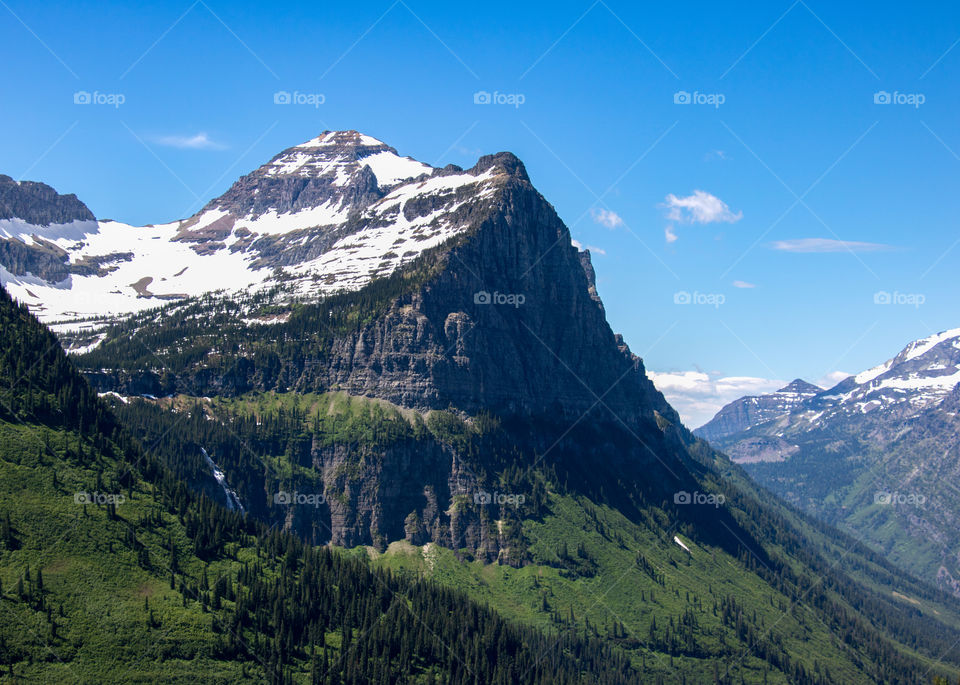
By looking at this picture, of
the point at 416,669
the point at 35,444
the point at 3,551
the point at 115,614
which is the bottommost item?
the point at 416,669

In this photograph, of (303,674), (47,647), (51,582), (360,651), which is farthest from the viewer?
(360,651)

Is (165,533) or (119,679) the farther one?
(165,533)

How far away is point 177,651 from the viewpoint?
16425 cm

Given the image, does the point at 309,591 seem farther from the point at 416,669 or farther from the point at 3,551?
the point at 3,551

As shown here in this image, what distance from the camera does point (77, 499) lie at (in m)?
185

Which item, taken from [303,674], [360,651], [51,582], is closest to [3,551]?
[51,582]

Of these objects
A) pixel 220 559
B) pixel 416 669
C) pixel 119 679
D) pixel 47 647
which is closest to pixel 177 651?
pixel 119 679

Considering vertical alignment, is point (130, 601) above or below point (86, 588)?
below

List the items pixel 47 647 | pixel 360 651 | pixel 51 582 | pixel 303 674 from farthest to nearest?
pixel 360 651, pixel 303 674, pixel 51 582, pixel 47 647

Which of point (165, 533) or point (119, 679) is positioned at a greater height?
point (165, 533)

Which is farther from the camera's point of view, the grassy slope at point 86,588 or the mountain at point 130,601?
the mountain at point 130,601

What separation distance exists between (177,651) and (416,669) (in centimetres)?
5446

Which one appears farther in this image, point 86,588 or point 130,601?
point 130,601

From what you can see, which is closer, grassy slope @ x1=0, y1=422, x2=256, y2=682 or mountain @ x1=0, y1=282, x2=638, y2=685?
grassy slope @ x1=0, y1=422, x2=256, y2=682
